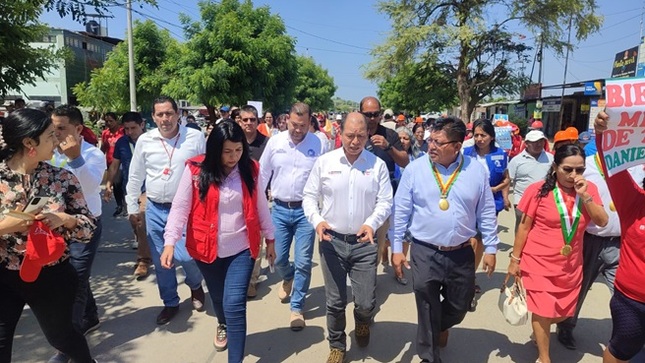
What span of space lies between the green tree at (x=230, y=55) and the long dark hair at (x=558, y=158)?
35.5 ft

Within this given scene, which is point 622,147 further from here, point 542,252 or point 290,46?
point 290,46

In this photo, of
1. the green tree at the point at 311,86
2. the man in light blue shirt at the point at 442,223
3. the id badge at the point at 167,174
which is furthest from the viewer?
the green tree at the point at 311,86

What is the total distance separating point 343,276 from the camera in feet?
10.6

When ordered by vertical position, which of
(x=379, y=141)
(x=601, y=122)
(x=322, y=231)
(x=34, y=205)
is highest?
(x=601, y=122)

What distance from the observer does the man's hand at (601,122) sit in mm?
2270

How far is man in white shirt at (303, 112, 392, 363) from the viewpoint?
10.2 ft

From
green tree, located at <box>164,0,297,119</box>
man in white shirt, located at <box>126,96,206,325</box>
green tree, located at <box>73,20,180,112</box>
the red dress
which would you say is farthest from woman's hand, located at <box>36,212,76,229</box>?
green tree, located at <box>73,20,180,112</box>

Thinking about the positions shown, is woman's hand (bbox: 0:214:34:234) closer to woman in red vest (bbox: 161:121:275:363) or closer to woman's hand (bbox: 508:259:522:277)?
woman in red vest (bbox: 161:121:275:363)

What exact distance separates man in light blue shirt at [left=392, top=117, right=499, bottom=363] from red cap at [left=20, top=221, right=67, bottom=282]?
2.12 metres

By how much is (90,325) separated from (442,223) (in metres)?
3.07

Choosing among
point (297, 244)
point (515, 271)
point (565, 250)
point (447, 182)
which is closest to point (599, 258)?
point (565, 250)

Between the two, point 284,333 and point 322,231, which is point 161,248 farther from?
point 322,231

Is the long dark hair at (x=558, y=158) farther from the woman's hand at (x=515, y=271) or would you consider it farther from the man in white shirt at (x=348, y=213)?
the man in white shirt at (x=348, y=213)

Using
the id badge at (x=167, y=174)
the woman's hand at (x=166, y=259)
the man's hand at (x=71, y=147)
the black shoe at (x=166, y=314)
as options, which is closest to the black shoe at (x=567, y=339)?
the woman's hand at (x=166, y=259)
